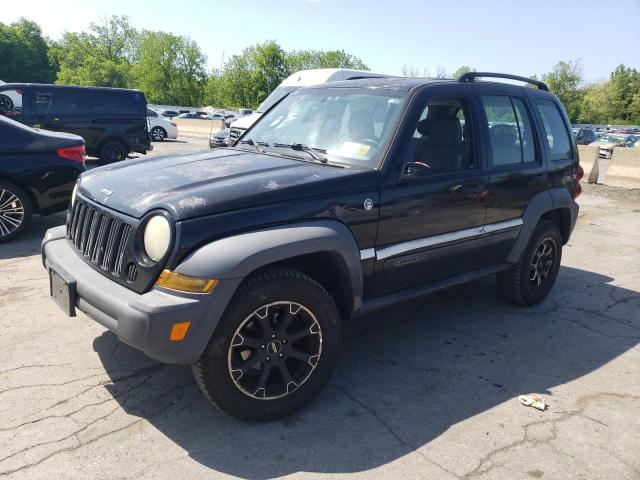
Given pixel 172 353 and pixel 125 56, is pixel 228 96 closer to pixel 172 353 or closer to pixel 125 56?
pixel 125 56

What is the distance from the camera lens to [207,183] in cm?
298

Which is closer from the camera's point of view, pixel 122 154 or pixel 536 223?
pixel 536 223

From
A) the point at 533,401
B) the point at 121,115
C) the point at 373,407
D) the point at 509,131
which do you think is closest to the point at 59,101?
the point at 121,115

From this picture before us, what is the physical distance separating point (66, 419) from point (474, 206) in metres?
3.04

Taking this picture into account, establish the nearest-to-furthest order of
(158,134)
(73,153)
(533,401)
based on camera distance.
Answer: (533,401) → (73,153) → (158,134)

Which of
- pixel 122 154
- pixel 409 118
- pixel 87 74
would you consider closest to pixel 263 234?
pixel 409 118

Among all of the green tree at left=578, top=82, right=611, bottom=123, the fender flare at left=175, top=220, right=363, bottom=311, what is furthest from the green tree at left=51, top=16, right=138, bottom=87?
the fender flare at left=175, top=220, right=363, bottom=311

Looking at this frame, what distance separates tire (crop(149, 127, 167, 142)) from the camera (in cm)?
2331

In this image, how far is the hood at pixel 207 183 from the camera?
2764 millimetres

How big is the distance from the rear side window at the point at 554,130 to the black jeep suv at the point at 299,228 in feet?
0.99

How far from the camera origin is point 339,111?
3838 mm

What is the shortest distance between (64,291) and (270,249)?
1288 mm

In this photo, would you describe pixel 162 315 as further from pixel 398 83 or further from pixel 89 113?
pixel 89 113

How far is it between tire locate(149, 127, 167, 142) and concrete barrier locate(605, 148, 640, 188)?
1797 cm
